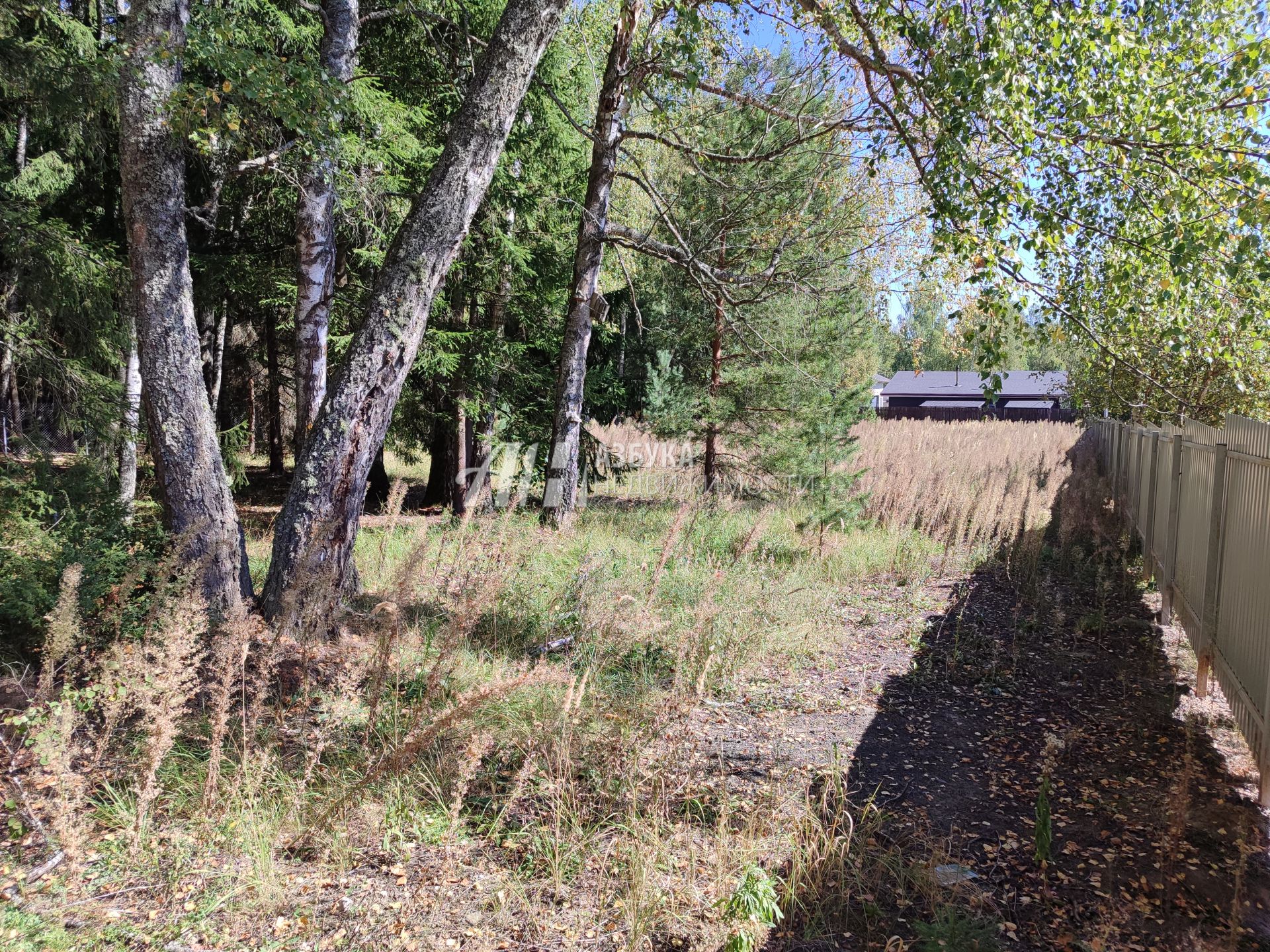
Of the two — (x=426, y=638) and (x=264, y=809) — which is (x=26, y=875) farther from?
(x=426, y=638)

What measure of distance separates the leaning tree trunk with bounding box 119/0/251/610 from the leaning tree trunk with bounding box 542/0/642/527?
14.9 feet

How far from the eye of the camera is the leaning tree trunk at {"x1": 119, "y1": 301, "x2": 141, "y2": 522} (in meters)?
7.23

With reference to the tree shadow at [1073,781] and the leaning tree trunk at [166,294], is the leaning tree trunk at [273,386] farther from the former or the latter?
the tree shadow at [1073,781]

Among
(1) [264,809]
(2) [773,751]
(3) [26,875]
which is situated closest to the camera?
(3) [26,875]

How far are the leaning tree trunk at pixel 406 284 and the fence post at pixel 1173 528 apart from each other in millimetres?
6484

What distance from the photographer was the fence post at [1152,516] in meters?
8.12

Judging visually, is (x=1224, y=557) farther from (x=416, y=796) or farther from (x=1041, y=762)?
(x=416, y=796)

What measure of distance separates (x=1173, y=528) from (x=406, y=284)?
6.91 metres

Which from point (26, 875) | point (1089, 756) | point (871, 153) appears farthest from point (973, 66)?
point (26, 875)

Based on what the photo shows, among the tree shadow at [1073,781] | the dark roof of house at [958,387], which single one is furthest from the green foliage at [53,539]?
the dark roof of house at [958,387]

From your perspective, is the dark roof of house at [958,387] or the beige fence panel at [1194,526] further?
the dark roof of house at [958,387]

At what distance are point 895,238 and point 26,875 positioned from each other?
33.6ft

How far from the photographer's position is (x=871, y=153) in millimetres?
6582

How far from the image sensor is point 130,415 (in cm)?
856
